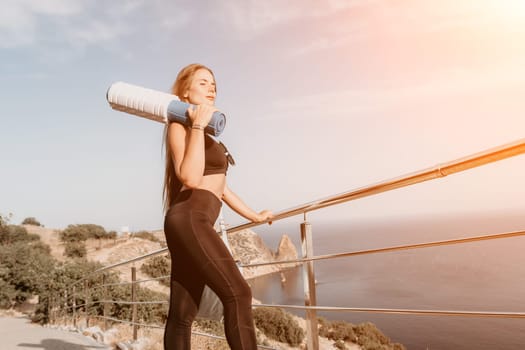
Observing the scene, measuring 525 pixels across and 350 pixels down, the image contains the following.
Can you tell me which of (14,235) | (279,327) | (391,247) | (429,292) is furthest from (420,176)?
(429,292)

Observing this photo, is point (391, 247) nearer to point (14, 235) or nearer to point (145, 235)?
point (14, 235)

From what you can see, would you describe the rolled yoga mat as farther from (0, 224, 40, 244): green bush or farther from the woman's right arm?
(0, 224, 40, 244): green bush

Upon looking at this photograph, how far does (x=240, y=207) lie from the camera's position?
7.72 feet

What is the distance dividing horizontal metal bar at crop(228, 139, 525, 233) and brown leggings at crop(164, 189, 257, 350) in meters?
0.49

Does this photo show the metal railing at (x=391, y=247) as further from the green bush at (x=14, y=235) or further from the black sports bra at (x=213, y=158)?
the green bush at (x=14, y=235)

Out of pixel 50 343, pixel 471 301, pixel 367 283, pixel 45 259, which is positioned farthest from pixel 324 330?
pixel 367 283

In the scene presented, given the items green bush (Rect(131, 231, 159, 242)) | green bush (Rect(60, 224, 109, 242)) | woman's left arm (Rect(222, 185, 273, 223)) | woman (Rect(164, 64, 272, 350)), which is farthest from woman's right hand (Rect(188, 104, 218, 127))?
green bush (Rect(131, 231, 159, 242))

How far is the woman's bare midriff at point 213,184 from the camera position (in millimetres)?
1920

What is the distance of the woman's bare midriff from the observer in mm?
1920

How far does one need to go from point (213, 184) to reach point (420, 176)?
0.83 m

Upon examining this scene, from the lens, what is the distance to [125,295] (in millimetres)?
13539

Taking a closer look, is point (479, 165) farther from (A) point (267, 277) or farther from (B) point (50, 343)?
(A) point (267, 277)

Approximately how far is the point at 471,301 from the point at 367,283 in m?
20.4

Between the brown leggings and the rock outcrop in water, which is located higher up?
the rock outcrop in water
